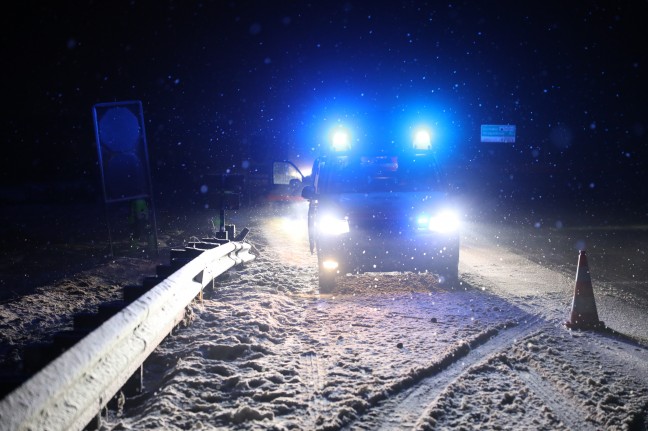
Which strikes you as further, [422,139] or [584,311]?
[422,139]

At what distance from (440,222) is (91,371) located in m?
4.94

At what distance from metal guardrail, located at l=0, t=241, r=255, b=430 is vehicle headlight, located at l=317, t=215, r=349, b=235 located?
104 inches

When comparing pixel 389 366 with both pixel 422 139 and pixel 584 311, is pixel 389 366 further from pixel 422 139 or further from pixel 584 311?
pixel 422 139

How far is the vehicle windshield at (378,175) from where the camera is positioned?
7.11 meters

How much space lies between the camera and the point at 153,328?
328 centimetres

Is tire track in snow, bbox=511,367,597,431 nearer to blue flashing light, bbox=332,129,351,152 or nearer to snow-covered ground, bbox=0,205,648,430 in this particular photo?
snow-covered ground, bbox=0,205,648,430

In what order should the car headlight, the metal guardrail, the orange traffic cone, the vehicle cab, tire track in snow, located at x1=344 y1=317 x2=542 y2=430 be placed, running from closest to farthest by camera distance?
the metal guardrail → tire track in snow, located at x1=344 y1=317 x2=542 y2=430 → the orange traffic cone → the vehicle cab → the car headlight

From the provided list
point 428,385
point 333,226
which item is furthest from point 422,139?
point 428,385

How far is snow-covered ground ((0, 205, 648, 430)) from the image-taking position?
287cm

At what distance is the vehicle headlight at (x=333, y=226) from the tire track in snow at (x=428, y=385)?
2361 millimetres

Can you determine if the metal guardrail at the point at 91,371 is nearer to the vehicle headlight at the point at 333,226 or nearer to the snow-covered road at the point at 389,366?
the snow-covered road at the point at 389,366

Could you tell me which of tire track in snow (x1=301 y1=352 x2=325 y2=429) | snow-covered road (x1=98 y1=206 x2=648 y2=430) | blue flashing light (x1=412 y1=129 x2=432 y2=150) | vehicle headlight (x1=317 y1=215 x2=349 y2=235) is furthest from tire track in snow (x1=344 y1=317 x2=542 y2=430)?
blue flashing light (x1=412 y1=129 x2=432 y2=150)

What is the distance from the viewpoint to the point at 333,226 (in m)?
6.19

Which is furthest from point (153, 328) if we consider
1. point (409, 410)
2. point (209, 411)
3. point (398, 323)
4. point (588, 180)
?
point (588, 180)
